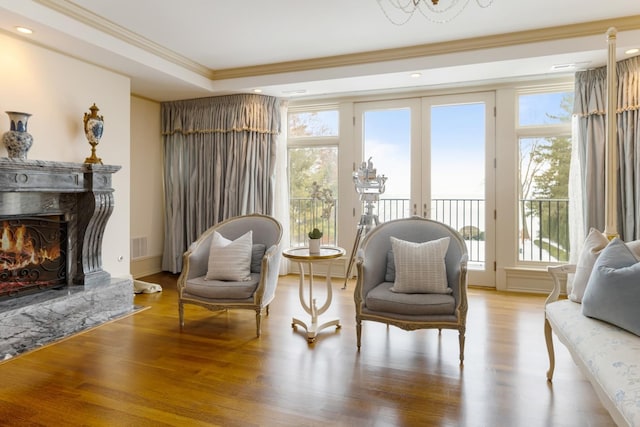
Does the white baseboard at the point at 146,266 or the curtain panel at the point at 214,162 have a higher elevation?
the curtain panel at the point at 214,162

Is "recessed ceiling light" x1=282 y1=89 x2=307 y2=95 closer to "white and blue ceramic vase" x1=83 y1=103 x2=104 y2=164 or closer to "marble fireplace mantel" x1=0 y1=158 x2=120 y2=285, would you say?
"white and blue ceramic vase" x1=83 y1=103 x2=104 y2=164

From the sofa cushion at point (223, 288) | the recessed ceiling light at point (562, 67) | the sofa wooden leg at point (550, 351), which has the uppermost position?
the recessed ceiling light at point (562, 67)

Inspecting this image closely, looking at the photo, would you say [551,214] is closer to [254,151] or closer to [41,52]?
[254,151]

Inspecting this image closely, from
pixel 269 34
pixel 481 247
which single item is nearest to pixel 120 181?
pixel 269 34

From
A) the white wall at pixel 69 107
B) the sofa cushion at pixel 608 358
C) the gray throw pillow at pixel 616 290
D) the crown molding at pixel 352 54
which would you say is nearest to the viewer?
the sofa cushion at pixel 608 358

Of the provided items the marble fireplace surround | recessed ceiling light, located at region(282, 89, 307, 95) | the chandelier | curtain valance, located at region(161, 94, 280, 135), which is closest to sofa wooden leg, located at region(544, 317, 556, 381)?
the chandelier

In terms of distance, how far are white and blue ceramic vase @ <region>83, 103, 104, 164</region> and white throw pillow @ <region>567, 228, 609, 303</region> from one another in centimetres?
401

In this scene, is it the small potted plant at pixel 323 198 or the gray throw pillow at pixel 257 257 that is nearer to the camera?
the gray throw pillow at pixel 257 257

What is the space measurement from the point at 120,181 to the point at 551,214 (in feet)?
15.9

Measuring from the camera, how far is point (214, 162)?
18.1 ft

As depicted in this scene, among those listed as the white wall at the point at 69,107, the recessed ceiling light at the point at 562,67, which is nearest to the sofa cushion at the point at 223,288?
the white wall at the point at 69,107

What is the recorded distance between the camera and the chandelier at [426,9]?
3285mm

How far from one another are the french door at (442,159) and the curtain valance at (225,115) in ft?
3.85

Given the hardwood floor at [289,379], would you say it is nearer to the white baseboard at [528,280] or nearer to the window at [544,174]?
the white baseboard at [528,280]
